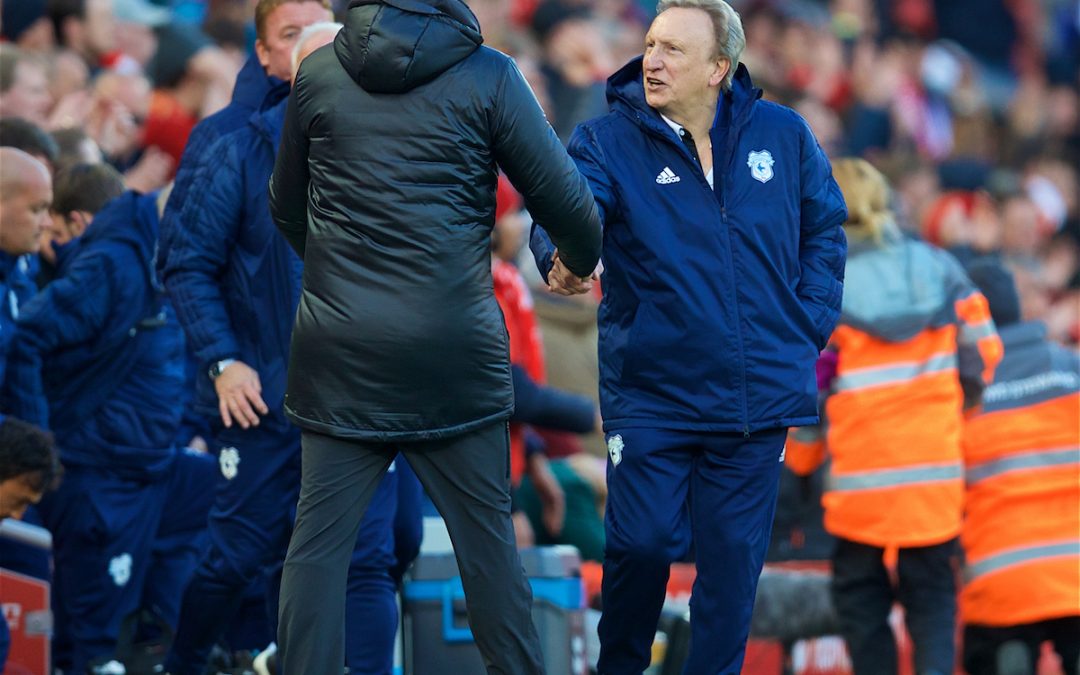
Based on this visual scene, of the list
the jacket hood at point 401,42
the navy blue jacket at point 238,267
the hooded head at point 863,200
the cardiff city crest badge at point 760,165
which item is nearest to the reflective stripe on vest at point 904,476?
the hooded head at point 863,200

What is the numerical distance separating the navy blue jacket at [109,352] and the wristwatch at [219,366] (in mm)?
1236

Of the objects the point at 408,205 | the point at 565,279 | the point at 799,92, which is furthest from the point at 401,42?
the point at 799,92

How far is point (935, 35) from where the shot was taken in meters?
18.9

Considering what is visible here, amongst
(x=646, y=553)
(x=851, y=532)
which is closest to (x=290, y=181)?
(x=646, y=553)

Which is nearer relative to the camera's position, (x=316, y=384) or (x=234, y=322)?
(x=316, y=384)

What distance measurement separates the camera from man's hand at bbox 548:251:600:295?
17.1 feet

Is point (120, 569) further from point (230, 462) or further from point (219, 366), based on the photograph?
point (219, 366)

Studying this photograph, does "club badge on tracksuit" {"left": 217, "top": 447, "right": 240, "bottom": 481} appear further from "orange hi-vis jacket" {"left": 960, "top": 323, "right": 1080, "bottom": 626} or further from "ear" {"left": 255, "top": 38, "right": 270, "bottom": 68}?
"orange hi-vis jacket" {"left": 960, "top": 323, "right": 1080, "bottom": 626}

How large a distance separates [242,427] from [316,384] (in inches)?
41.9

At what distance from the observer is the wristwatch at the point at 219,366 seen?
584 centimetres

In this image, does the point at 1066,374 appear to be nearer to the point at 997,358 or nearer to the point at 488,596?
the point at 997,358

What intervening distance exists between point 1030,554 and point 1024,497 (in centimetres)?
23

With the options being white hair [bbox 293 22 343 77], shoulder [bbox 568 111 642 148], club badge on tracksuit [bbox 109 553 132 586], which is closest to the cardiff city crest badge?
shoulder [bbox 568 111 642 148]

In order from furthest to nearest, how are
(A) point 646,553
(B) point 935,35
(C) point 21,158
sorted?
1. (B) point 935,35
2. (C) point 21,158
3. (A) point 646,553
